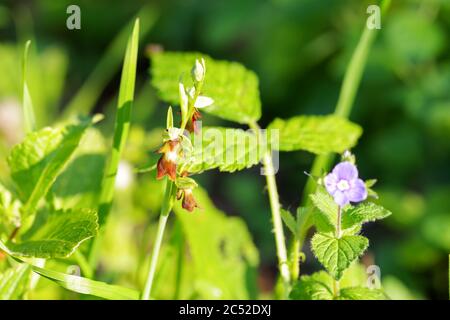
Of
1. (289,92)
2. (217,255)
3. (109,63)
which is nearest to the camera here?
(217,255)

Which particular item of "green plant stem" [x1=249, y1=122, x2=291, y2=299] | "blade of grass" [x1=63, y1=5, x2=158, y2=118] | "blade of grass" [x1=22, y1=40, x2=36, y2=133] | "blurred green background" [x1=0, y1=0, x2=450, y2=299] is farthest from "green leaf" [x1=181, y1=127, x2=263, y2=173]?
"blade of grass" [x1=63, y1=5, x2=158, y2=118]

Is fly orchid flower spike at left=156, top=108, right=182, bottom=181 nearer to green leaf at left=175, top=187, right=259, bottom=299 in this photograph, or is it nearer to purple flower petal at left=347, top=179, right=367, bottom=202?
purple flower petal at left=347, top=179, right=367, bottom=202

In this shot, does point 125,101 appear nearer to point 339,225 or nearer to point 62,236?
point 62,236

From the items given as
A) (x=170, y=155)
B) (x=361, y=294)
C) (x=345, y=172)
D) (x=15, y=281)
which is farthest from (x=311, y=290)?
(x=15, y=281)

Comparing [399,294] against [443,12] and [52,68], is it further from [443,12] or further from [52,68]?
[52,68]

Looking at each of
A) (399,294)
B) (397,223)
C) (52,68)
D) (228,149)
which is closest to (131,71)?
(228,149)

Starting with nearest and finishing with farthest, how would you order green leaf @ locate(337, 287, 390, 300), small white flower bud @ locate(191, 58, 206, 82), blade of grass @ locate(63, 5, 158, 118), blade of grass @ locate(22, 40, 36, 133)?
1. small white flower bud @ locate(191, 58, 206, 82)
2. green leaf @ locate(337, 287, 390, 300)
3. blade of grass @ locate(22, 40, 36, 133)
4. blade of grass @ locate(63, 5, 158, 118)
